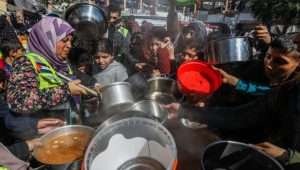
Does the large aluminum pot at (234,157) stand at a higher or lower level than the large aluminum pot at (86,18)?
lower

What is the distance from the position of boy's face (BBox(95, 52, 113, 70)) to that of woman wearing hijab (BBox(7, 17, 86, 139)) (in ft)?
1.92

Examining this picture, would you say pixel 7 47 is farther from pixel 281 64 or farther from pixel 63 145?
pixel 281 64

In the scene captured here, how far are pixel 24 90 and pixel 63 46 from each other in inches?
26.1

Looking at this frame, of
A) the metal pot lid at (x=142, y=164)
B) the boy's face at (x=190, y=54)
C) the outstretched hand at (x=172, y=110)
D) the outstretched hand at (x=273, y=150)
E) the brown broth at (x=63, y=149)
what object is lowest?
the brown broth at (x=63, y=149)

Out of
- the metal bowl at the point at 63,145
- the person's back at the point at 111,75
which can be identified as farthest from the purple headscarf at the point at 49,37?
the metal bowl at the point at 63,145

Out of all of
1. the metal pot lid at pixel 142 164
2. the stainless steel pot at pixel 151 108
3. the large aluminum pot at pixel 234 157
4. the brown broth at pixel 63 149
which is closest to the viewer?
the large aluminum pot at pixel 234 157

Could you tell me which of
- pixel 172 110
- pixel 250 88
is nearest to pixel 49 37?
pixel 172 110

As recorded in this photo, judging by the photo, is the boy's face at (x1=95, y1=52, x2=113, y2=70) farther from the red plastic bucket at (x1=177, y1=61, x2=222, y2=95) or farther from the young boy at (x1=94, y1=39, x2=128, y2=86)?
the red plastic bucket at (x1=177, y1=61, x2=222, y2=95)

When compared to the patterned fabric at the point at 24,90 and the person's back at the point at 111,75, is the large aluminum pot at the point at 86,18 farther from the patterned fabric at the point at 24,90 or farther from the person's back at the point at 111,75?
the patterned fabric at the point at 24,90

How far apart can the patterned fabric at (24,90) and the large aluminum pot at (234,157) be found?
4.54 ft

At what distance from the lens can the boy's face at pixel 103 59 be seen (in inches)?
128

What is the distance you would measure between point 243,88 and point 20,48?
327 centimetres

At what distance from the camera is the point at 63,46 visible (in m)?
2.50

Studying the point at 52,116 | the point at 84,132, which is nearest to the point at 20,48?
the point at 52,116
